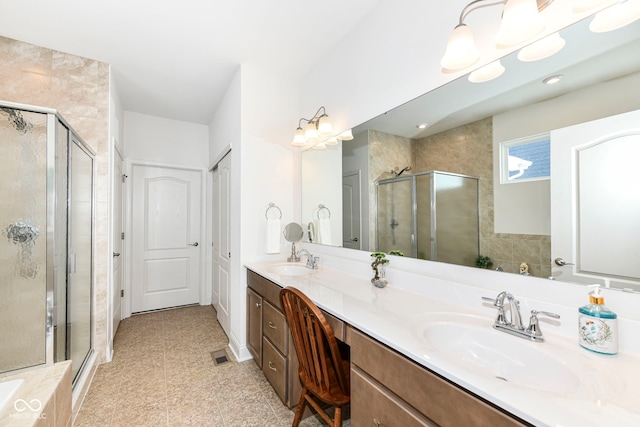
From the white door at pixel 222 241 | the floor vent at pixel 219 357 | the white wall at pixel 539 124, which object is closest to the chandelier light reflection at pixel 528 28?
the white wall at pixel 539 124

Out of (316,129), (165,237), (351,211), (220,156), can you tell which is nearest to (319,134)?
(316,129)

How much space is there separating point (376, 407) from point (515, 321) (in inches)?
23.3

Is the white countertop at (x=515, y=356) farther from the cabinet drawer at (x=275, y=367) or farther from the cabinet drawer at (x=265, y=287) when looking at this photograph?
the cabinet drawer at (x=275, y=367)

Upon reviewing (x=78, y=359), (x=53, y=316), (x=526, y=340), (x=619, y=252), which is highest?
(x=619, y=252)

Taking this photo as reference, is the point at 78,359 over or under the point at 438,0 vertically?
under

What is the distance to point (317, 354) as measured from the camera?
1.24 m

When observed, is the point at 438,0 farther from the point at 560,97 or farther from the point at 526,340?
the point at 526,340

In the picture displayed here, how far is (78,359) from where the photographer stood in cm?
200

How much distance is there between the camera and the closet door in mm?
1891

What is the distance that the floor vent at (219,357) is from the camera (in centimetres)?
235

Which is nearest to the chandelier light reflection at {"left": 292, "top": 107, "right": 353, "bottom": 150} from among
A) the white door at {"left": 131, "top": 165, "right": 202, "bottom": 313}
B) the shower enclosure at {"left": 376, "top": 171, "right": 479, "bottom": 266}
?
the shower enclosure at {"left": 376, "top": 171, "right": 479, "bottom": 266}

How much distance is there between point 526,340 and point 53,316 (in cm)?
233

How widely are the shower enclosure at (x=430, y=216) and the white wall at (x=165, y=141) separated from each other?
9.96 feet

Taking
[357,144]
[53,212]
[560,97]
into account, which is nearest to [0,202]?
[53,212]
